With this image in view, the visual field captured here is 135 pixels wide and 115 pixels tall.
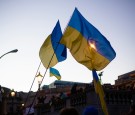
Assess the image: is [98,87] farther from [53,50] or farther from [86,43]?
[53,50]

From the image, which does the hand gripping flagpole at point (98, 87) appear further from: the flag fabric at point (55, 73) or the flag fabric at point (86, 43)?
the flag fabric at point (55, 73)

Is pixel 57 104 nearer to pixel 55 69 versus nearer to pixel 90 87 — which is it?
pixel 55 69

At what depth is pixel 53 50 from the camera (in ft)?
36.6

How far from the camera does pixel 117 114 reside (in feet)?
37.8

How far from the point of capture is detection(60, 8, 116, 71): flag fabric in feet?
28.9

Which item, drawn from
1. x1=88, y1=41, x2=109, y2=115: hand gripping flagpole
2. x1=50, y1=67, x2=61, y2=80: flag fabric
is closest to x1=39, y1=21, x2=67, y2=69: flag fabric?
x1=88, y1=41, x2=109, y2=115: hand gripping flagpole

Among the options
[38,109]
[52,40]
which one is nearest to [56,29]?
[52,40]

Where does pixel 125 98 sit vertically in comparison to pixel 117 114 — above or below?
above

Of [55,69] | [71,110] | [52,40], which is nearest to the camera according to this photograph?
[71,110]

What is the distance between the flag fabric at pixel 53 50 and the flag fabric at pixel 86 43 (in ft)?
4.04

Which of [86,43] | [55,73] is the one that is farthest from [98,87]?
[55,73]

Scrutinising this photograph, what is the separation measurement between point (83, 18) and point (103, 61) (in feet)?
6.34

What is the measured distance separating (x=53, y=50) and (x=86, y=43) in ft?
7.62

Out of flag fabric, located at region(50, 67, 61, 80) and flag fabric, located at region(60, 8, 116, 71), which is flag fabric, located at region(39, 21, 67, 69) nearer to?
flag fabric, located at region(60, 8, 116, 71)
